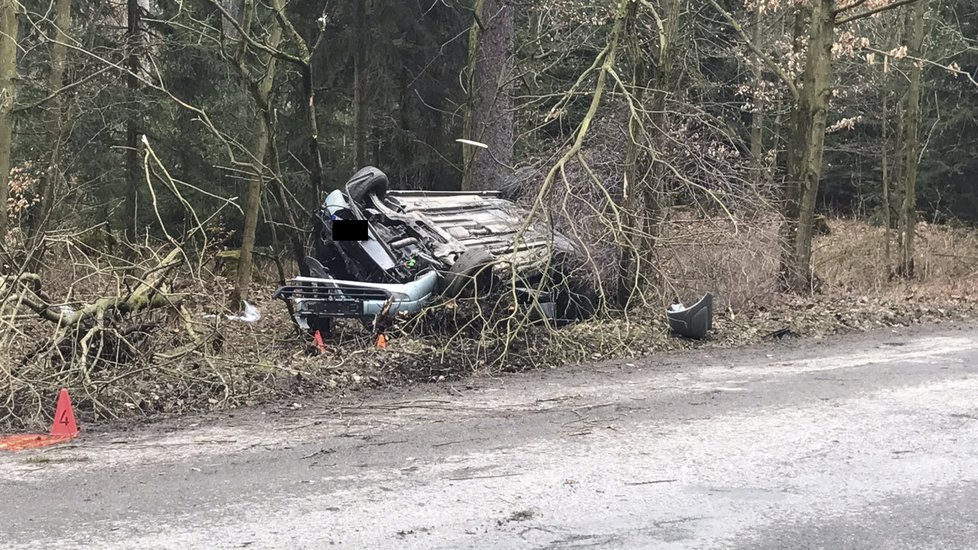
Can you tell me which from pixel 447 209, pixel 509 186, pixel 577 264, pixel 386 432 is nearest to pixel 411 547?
pixel 386 432

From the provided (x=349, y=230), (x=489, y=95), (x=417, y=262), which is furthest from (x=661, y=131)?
(x=489, y=95)

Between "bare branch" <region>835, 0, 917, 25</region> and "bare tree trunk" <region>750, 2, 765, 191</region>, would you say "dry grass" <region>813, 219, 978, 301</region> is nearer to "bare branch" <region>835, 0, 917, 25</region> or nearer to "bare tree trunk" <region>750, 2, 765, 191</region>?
"bare tree trunk" <region>750, 2, 765, 191</region>

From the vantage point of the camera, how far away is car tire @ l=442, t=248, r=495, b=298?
9.64 m

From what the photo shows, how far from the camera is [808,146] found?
13.4 metres

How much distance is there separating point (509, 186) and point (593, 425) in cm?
647

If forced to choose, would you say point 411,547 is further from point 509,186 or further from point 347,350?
point 509,186

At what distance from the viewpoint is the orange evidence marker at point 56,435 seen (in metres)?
6.06

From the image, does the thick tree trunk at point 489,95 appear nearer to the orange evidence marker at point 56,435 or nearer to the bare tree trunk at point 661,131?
the bare tree trunk at point 661,131

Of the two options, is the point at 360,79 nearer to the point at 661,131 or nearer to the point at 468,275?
the point at 661,131

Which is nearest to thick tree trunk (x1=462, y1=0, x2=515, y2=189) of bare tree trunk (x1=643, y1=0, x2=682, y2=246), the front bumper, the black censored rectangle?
bare tree trunk (x1=643, y1=0, x2=682, y2=246)

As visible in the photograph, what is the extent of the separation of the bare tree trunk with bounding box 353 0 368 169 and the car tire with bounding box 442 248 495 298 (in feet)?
31.4

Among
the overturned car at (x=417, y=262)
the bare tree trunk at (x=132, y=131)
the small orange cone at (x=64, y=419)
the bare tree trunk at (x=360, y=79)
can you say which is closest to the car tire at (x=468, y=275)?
the overturned car at (x=417, y=262)

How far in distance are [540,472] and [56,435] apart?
3454 mm

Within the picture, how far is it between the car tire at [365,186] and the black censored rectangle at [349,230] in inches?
13.0
